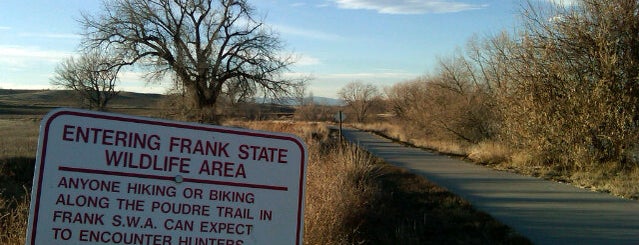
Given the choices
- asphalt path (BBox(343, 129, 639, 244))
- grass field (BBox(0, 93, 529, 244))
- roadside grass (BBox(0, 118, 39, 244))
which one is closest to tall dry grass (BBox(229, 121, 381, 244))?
grass field (BBox(0, 93, 529, 244))

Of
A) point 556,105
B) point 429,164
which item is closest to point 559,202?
point 556,105

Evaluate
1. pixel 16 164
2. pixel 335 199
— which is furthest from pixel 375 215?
pixel 16 164

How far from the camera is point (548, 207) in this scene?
10016 millimetres

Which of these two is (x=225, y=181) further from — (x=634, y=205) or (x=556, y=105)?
(x=556, y=105)

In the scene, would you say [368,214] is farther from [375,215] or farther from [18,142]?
[18,142]

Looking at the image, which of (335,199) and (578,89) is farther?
(578,89)

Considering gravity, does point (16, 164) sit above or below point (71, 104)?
below

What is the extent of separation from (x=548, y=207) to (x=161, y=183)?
8.70 meters

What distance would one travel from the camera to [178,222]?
281cm

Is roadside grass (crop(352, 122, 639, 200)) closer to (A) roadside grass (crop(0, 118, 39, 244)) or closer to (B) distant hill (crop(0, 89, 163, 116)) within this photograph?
(A) roadside grass (crop(0, 118, 39, 244))

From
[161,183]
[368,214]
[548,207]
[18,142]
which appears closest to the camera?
[161,183]

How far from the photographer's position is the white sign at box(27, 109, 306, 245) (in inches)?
104

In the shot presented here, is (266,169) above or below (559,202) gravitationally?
above

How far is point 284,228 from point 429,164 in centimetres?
1666
